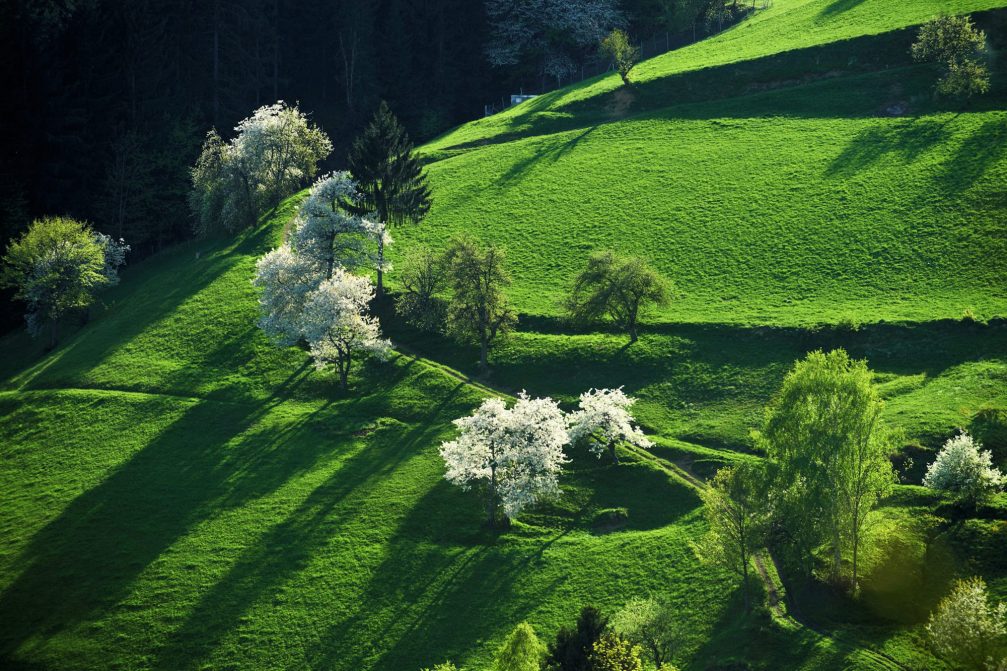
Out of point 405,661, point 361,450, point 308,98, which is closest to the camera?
point 405,661

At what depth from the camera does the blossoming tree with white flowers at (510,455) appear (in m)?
74.3

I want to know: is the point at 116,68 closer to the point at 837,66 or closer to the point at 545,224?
the point at 545,224

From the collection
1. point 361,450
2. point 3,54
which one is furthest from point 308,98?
point 361,450

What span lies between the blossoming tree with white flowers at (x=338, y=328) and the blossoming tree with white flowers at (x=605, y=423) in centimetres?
2222

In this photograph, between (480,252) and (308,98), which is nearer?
(480,252)

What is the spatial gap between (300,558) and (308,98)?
126m

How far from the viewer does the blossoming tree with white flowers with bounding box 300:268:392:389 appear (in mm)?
91562

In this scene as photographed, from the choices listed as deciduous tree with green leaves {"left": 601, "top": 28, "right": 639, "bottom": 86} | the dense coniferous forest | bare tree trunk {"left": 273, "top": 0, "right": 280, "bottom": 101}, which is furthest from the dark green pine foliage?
bare tree trunk {"left": 273, "top": 0, "right": 280, "bottom": 101}

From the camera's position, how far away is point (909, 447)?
7269 cm

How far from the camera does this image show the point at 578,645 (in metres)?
52.4

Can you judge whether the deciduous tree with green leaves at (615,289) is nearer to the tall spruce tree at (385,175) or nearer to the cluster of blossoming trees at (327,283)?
the cluster of blossoming trees at (327,283)

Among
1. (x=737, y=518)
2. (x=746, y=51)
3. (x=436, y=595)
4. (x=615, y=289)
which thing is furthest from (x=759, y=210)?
(x=436, y=595)

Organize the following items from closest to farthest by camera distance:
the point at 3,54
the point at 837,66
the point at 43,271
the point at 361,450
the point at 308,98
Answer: the point at 361,450 < the point at 43,271 < the point at 837,66 < the point at 3,54 < the point at 308,98

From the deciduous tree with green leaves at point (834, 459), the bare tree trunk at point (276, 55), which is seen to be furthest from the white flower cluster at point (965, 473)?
the bare tree trunk at point (276, 55)
